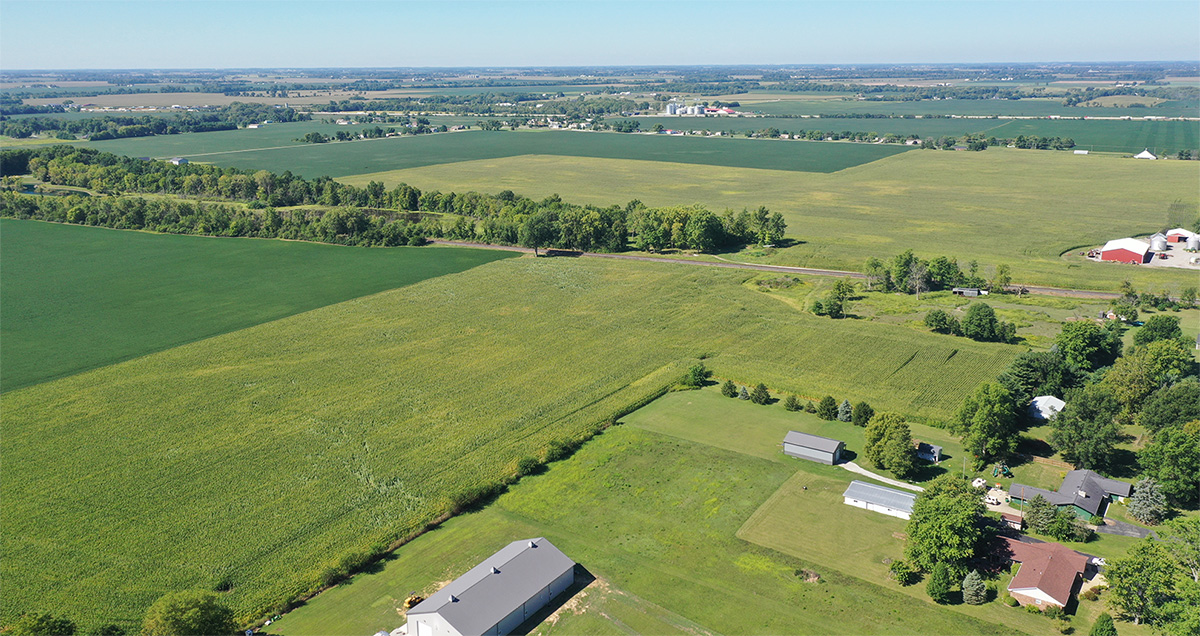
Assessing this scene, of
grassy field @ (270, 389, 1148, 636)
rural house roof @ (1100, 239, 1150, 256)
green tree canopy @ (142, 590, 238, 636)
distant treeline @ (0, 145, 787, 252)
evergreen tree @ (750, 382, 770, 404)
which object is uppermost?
distant treeline @ (0, 145, 787, 252)

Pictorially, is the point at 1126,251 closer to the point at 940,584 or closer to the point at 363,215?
the point at 940,584

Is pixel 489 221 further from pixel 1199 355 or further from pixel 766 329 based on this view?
pixel 1199 355

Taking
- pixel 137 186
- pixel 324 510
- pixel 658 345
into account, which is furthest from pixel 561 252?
pixel 137 186

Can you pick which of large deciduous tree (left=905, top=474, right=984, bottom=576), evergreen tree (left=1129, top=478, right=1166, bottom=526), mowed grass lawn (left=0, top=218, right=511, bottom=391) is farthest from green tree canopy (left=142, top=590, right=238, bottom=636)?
evergreen tree (left=1129, top=478, right=1166, bottom=526)

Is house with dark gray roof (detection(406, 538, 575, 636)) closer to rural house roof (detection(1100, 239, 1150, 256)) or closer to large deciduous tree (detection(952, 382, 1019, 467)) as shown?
large deciduous tree (detection(952, 382, 1019, 467))

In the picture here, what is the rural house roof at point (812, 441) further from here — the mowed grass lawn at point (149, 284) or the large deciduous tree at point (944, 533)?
the mowed grass lawn at point (149, 284)

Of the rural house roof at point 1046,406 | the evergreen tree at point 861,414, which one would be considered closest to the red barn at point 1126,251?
the rural house roof at point 1046,406

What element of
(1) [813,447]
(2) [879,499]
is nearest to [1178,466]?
(2) [879,499]
